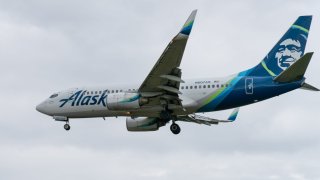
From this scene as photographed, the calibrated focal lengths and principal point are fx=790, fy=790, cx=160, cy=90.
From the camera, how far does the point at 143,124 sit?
56.1 metres

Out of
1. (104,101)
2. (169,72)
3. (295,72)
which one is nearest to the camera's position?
(169,72)

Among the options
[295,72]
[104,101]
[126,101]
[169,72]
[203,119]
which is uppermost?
[169,72]

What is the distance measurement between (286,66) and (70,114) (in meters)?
15.2

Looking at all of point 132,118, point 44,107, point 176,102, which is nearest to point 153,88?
point 176,102

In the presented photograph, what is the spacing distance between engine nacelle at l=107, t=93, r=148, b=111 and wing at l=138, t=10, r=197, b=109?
479 mm

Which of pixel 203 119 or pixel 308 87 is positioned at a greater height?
pixel 308 87

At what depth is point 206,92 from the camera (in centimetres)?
5112

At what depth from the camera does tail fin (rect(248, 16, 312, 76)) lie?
5125 centimetres

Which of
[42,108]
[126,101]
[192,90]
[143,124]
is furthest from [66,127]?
[192,90]

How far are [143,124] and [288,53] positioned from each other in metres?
11.6

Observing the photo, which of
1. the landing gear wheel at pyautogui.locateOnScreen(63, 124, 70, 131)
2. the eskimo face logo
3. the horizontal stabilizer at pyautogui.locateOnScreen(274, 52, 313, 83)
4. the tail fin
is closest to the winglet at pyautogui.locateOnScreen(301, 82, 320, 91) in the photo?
the horizontal stabilizer at pyautogui.locateOnScreen(274, 52, 313, 83)

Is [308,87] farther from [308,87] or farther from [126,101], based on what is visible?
[126,101]

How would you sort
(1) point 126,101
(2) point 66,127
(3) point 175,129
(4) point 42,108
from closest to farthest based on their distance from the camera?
(1) point 126,101 < (3) point 175,129 < (2) point 66,127 < (4) point 42,108

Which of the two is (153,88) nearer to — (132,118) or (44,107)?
(132,118)
